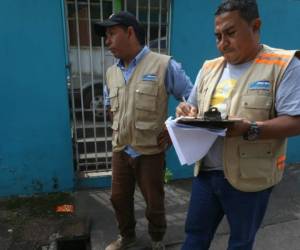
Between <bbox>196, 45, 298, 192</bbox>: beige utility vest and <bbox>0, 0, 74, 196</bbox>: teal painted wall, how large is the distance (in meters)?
2.14

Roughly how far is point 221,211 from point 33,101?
2384 millimetres

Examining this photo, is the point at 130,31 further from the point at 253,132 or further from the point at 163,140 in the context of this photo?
the point at 253,132

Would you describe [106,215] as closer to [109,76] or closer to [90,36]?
[109,76]

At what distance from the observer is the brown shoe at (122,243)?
2.79 metres

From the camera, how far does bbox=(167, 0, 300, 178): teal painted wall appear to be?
145 inches

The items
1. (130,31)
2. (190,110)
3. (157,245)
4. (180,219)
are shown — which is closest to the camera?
(190,110)

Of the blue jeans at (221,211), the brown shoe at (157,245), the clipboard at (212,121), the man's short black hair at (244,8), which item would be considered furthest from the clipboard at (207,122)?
the brown shoe at (157,245)

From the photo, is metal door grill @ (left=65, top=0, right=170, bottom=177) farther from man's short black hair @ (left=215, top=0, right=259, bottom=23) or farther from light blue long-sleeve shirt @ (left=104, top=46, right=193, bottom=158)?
man's short black hair @ (left=215, top=0, right=259, bottom=23)

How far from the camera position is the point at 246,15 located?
1.57 metres

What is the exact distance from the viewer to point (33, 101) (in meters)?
3.48

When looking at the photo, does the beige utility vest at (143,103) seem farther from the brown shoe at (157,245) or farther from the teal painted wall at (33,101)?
the teal painted wall at (33,101)

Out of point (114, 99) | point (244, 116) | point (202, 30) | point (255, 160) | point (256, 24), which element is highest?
point (256, 24)

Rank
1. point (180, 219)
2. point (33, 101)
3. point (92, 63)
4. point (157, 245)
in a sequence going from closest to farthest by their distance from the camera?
point (157, 245) → point (180, 219) → point (33, 101) → point (92, 63)

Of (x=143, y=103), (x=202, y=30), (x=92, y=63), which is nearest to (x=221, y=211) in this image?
(x=143, y=103)
